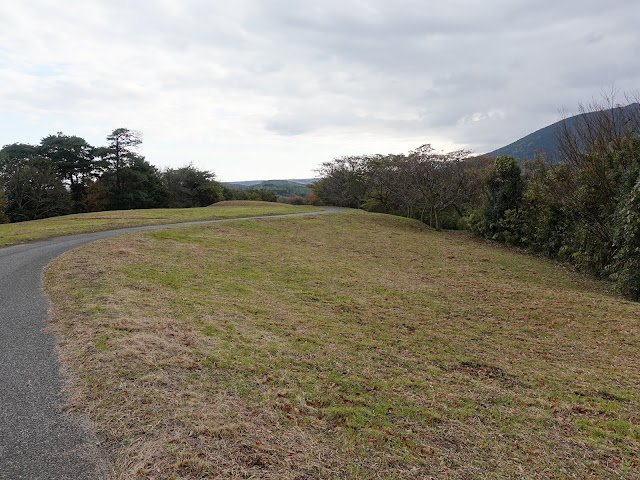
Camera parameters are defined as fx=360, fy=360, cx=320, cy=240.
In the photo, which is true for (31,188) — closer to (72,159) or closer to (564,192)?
(72,159)

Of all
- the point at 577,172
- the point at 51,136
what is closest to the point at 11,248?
the point at 577,172

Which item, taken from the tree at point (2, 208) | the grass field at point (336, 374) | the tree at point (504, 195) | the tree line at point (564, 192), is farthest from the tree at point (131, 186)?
the tree at point (504, 195)

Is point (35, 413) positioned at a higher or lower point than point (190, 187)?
lower

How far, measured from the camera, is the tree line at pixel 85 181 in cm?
3083

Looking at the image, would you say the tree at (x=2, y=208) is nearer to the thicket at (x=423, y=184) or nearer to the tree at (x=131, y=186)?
the tree at (x=131, y=186)

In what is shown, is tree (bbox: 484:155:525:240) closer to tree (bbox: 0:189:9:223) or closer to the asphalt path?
the asphalt path

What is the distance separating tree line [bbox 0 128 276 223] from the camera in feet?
101

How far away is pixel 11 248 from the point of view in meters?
10.6

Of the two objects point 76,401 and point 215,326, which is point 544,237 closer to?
point 215,326

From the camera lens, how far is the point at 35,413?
287 cm

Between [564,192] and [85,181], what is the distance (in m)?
39.9

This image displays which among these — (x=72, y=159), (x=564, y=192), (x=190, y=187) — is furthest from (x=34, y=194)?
(x=564, y=192)

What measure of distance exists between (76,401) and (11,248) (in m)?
10.4

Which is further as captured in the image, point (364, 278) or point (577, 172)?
point (577, 172)
